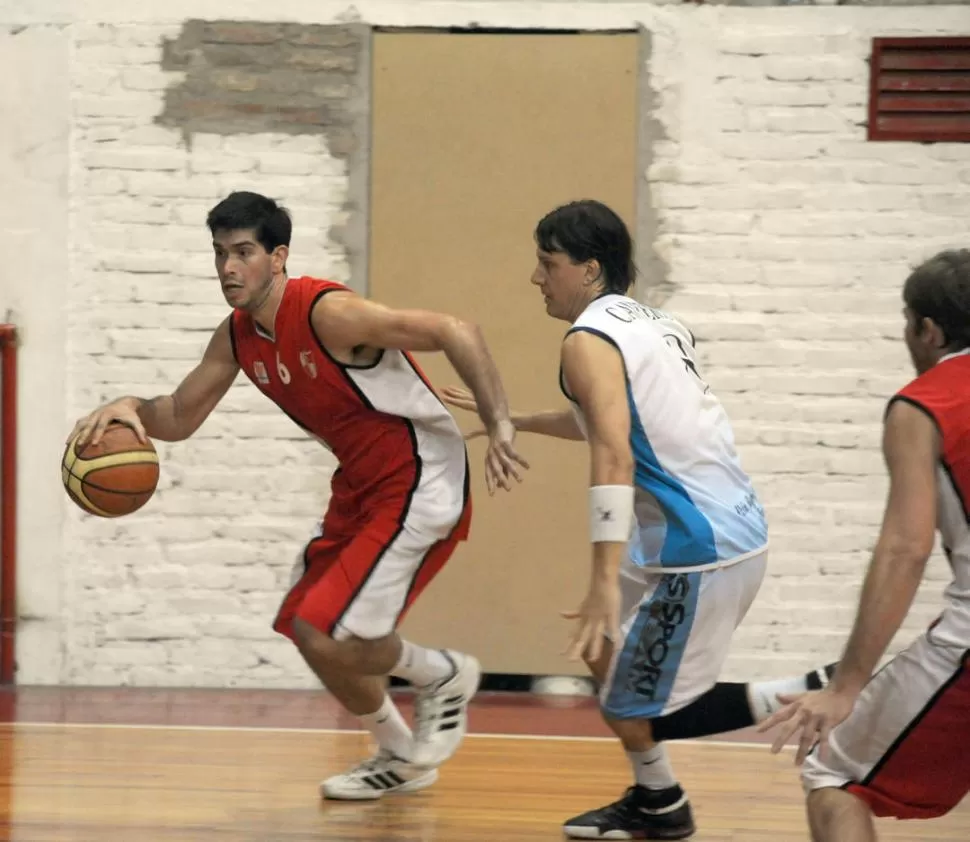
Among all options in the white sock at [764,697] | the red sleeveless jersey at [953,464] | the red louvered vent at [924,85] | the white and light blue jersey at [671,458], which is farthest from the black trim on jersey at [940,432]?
the red louvered vent at [924,85]

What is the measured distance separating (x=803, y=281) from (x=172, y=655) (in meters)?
2.93

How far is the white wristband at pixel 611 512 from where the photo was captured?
10.8 ft

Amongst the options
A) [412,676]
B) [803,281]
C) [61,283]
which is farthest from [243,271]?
[803,281]

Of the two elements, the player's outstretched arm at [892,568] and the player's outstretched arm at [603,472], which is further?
the player's outstretched arm at [603,472]

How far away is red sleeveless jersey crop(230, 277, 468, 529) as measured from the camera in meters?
4.07

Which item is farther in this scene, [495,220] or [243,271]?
[495,220]

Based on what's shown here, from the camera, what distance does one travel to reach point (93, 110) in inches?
234

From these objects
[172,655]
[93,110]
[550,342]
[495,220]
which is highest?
[93,110]

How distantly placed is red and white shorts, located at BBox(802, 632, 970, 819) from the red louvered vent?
3.58m

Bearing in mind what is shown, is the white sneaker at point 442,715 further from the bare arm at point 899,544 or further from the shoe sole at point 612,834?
the bare arm at point 899,544

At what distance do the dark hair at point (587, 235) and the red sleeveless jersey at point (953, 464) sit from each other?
1184 millimetres

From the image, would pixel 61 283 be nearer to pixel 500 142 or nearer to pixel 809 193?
pixel 500 142

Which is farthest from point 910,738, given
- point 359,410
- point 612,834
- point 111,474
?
point 111,474

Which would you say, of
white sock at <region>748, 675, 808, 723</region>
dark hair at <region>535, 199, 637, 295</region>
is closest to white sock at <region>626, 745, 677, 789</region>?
white sock at <region>748, 675, 808, 723</region>
